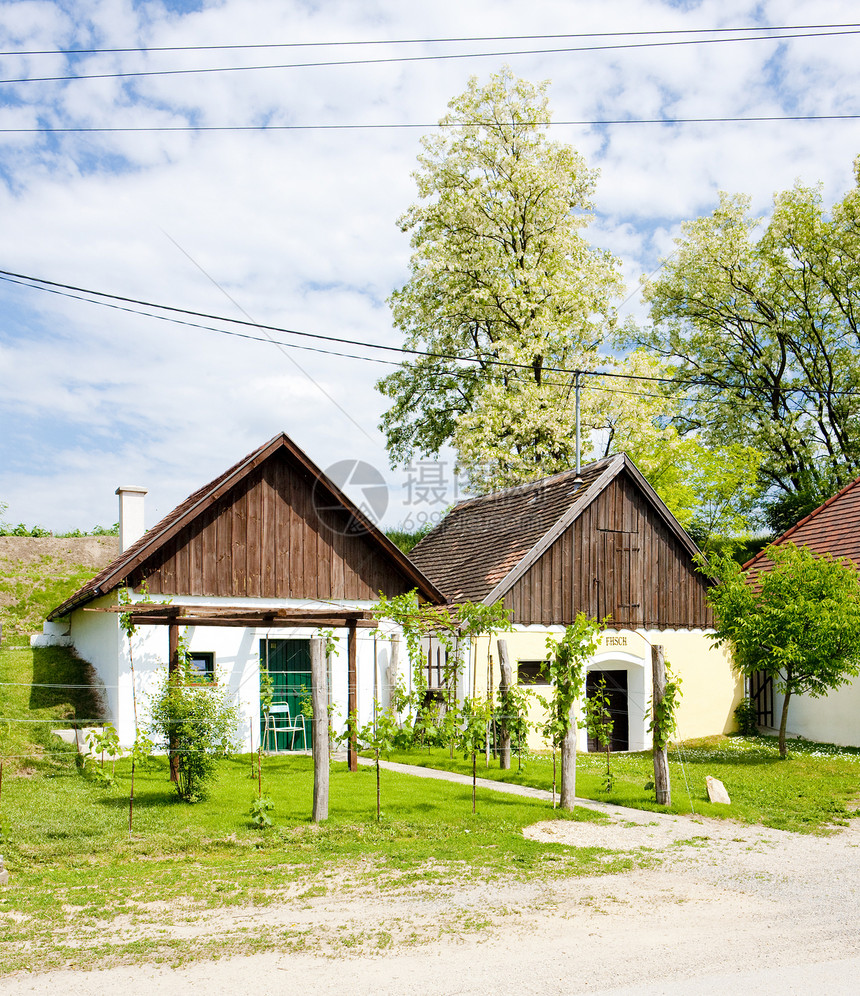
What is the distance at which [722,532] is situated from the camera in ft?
115

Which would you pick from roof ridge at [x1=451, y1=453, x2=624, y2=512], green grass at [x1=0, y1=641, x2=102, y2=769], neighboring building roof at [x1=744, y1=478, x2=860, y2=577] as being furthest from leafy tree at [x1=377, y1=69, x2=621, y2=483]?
green grass at [x1=0, y1=641, x2=102, y2=769]

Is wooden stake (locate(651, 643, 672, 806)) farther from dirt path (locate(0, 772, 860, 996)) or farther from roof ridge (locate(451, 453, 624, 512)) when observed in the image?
roof ridge (locate(451, 453, 624, 512))

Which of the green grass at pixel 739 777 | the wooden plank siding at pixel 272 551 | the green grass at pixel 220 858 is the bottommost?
the green grass at pixel 739 777

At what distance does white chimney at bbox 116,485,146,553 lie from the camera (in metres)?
22.5

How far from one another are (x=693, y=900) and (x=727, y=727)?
16.2 m

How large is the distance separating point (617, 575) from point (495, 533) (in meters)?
3.65

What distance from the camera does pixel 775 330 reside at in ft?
119

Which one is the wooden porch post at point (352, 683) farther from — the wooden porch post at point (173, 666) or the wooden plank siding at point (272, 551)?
the wooden porch post at point (173, 666)

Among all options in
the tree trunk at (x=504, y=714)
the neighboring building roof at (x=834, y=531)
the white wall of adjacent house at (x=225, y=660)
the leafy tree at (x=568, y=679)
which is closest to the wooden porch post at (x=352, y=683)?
the white wall of adjacent house at (x=225, y=660)

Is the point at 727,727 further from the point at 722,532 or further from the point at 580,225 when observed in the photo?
the point at 580,225

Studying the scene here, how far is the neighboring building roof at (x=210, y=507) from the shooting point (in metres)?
17.0

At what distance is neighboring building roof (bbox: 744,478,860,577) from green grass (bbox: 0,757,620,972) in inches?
497

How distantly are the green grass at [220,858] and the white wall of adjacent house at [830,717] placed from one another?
412 inches

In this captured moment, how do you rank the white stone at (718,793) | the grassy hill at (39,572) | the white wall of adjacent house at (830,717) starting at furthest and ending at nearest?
1. the grassy hill at (39,572)
2. the white wall of adjacent house at (830,717)
3. the white stone at (718,793)
